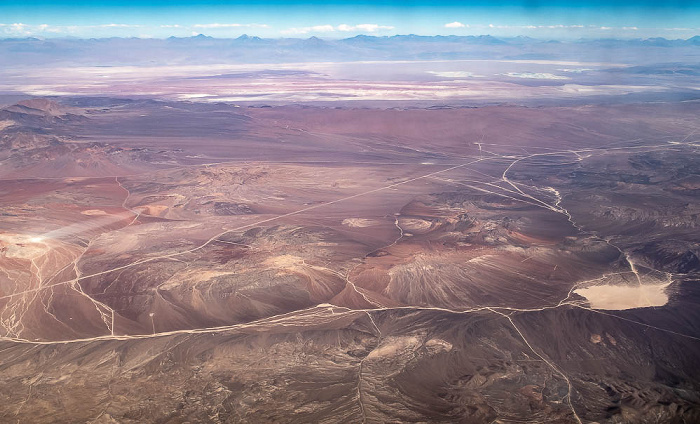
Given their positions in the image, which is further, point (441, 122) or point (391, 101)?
point (391, 101)

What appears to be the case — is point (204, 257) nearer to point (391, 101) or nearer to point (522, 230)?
point (522, 230)

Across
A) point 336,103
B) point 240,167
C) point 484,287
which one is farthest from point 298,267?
point 336,103

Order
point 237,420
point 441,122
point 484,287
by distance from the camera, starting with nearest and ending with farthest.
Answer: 1. point 237,420
2. point 484,287
3. point 441,122

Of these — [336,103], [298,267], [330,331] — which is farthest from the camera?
[336,103]

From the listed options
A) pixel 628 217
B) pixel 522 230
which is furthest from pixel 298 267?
pixel 628 217

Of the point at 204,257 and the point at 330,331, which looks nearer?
the point at 330,331

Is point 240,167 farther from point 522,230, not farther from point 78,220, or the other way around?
point 522,230
